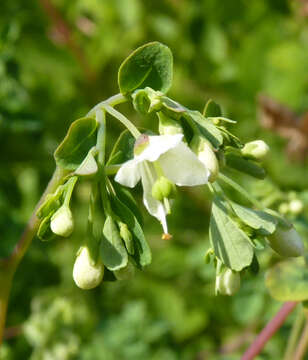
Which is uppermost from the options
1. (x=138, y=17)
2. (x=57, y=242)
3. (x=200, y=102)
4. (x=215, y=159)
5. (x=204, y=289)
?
(x=215, y=159)

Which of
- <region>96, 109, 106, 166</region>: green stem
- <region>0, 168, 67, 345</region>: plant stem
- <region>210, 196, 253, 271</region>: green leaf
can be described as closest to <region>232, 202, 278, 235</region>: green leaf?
<region>210, 196, 253, 271</region>: green leaf

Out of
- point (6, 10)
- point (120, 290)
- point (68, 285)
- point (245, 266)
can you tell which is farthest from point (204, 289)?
point (245, 266)

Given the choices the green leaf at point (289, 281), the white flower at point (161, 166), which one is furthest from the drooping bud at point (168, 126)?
the green leaf at point (289, 281)

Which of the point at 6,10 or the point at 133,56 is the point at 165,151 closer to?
the point at 133,56

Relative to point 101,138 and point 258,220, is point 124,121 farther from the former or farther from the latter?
point 258,220

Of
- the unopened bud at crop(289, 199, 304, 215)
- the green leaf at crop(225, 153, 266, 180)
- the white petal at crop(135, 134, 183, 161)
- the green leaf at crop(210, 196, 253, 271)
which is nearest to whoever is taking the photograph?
the white petal at crop(135, 134, 183, 161)

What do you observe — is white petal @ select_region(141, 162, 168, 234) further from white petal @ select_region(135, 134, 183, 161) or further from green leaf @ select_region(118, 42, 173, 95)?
green leaf @ select_region(118, 42, 173, 95)

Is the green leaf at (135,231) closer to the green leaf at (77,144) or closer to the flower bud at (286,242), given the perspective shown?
the green leaf at (77,144)
